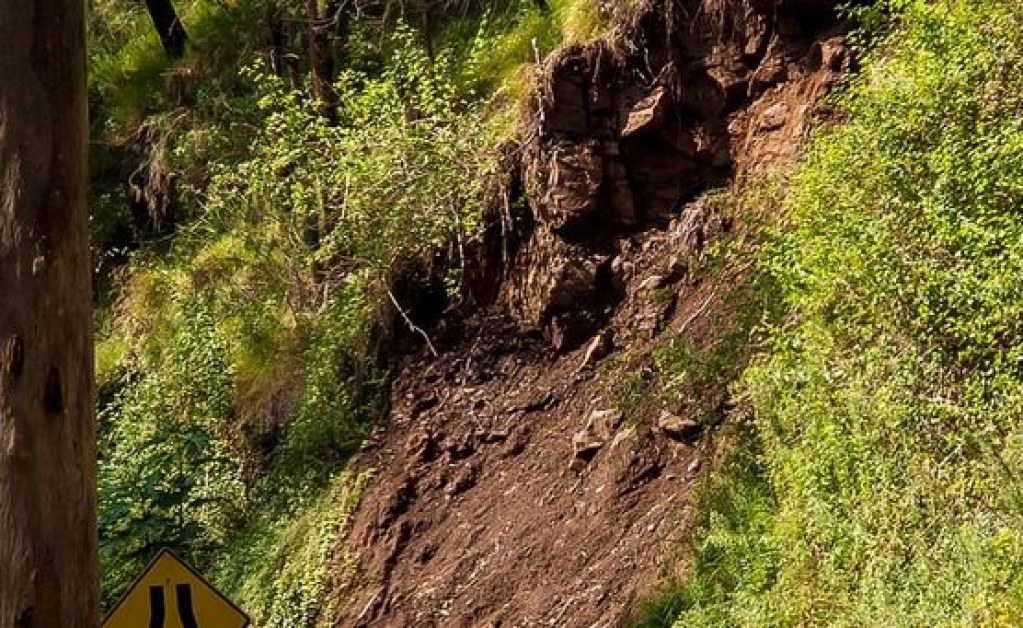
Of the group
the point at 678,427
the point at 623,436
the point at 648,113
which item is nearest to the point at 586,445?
the point at 623,436

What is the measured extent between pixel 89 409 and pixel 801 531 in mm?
4544

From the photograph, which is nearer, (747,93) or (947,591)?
(947,591)

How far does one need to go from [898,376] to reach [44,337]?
15.4 ft

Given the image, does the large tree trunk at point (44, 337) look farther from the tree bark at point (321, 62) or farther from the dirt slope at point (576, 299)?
the tree bark at point (321, 62)

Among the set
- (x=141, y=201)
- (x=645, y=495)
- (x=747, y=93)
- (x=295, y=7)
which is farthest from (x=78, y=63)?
(x=141, y=201)

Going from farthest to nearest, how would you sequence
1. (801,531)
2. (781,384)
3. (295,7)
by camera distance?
1. (295,7)
2. (781,384)
3. (801,531)

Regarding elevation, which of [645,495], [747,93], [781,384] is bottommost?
[645,495]

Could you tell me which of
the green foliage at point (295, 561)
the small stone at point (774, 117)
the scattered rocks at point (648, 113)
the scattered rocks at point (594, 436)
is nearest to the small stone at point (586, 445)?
the scattered rocks at point (594, 436)

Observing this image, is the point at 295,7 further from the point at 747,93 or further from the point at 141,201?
the point at 747,93

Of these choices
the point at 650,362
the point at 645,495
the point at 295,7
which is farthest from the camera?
the point at 295,7

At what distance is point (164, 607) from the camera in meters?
6.28

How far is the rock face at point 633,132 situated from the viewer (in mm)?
11797

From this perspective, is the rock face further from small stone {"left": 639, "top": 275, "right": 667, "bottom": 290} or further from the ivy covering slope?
the ivy covering slope

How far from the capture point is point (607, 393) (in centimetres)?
1092
